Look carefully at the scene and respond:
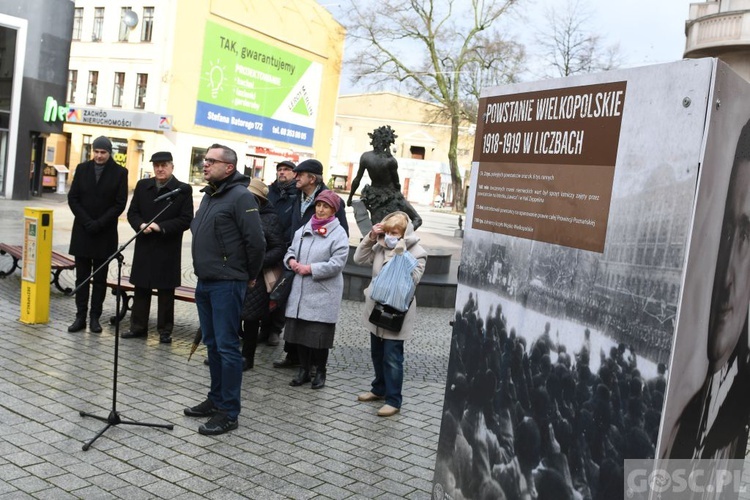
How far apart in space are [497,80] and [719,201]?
40.8 metres

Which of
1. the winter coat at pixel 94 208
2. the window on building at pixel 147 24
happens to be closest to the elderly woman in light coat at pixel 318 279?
the winter coat at pixel 94 208

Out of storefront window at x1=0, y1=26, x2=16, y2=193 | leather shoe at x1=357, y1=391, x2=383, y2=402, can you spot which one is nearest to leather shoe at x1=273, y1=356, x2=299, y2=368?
leather shoe at x1=357, y1=391, x2=383, y2=402

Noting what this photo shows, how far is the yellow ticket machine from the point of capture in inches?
316

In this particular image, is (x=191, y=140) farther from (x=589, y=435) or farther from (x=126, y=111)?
(x=589, y=435)

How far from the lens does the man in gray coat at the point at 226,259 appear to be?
529 cm

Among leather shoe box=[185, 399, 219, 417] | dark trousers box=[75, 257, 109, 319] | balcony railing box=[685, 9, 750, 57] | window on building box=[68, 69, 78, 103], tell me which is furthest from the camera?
window on building box=[68, 69, 78, 103]

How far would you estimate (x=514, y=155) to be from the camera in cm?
333

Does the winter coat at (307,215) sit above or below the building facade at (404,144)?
below

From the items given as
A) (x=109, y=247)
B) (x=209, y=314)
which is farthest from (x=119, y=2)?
(x=209, y=314)

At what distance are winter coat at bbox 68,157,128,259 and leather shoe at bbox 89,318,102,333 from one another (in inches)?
26.0

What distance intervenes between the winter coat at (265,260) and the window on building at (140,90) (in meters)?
38.9

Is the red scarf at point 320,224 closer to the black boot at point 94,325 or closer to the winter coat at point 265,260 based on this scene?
the winter coat at point 265,260

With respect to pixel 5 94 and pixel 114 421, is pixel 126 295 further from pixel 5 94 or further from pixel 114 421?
pixel 5 94

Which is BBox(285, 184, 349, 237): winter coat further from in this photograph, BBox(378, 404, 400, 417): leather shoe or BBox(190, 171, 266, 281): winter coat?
BBox(378, 404, 400, 417): leather shoe
